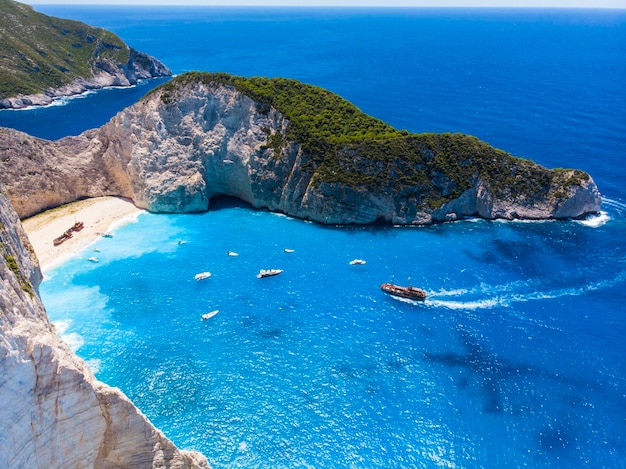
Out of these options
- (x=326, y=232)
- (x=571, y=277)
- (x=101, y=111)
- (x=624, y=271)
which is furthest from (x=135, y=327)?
(x=101, y=111)

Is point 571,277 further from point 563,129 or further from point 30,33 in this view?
point 30,33

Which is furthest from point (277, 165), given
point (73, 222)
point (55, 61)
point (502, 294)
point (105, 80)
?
point (55, 61)

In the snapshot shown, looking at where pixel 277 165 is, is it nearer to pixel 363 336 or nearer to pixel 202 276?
pixel 202 276

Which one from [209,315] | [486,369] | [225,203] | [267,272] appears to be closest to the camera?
[486,369]

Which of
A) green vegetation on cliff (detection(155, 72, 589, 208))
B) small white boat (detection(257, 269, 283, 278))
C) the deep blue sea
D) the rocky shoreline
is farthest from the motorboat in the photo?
the rocky shoreline

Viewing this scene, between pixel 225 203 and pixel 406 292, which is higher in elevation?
pixel 225 203

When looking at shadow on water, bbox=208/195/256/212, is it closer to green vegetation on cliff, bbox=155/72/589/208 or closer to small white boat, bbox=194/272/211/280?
green vegetation on cliff, bbox=155/72/589/208

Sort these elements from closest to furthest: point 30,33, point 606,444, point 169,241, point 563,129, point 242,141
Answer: point 606,444 < point 169,241 < point 242,141 < point 563,129 < point 30,33
